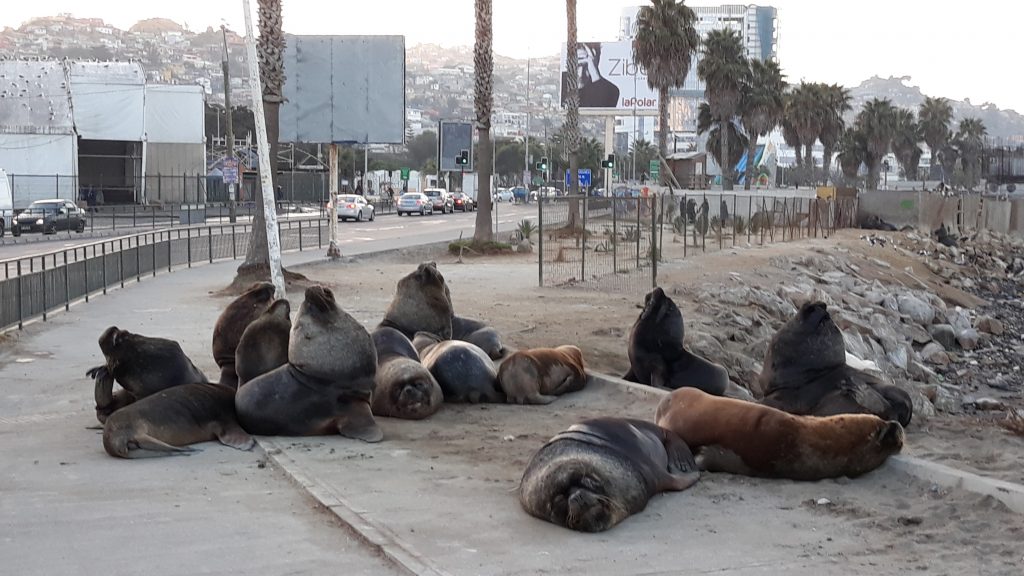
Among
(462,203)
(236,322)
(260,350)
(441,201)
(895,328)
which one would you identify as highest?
(441,201)

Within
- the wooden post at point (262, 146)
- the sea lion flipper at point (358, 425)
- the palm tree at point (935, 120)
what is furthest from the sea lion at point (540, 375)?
the palm tree at point (935, 120)

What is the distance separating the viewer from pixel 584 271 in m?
25.2

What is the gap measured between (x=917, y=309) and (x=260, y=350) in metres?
22.7

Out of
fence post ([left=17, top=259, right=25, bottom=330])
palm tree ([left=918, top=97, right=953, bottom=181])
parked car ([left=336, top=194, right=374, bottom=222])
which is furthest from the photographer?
palm tree ([left=918, top=97, right=953, bottom=181])

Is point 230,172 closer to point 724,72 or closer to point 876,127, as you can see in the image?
point 724,72

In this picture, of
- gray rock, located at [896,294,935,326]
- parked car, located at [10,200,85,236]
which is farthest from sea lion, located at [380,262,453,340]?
parked car, located at [10,200,85,236]

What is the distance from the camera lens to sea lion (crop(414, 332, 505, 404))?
11812 millimetres

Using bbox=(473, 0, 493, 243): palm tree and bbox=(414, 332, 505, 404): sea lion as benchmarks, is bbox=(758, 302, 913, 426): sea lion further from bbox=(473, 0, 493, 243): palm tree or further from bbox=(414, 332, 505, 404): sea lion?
bbox=(473, 0, 493, 243): palm tree

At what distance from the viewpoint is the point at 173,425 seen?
9.54m

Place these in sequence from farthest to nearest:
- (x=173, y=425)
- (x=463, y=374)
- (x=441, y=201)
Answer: (x=441, y=201)
(x=463, y=374)
(x=173, y=425)

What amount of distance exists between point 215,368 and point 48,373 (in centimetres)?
186

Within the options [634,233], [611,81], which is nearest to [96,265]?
[634,233]

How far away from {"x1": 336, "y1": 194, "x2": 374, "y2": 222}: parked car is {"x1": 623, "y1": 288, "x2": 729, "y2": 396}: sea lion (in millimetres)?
49542

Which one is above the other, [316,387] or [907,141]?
[907,141]
